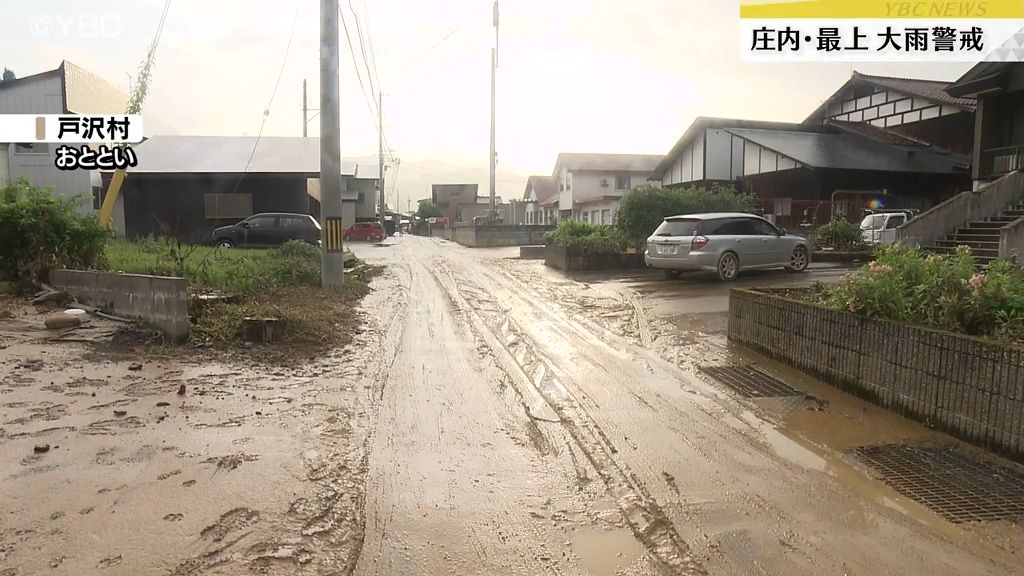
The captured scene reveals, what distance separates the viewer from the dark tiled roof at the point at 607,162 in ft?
159

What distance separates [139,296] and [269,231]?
14.5 m

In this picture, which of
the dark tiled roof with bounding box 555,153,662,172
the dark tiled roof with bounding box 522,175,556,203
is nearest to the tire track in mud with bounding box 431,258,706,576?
the dark tiled roof with bounding box 555,153,662,172

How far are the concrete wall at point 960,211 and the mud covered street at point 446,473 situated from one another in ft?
33.5

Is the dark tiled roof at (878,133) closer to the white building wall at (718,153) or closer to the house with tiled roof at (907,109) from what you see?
the house with tiled roof at (907,109)

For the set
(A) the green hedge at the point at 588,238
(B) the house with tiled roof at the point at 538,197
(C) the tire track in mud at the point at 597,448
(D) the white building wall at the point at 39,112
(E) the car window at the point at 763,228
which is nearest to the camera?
(C) the tire track in mud at the point at 597,448

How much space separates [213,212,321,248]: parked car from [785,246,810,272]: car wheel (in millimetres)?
14293

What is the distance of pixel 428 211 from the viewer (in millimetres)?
93375

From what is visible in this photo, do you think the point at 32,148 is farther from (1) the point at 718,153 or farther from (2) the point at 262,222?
(1) the point at 718,153

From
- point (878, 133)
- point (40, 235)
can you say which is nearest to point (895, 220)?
point (878, 133)

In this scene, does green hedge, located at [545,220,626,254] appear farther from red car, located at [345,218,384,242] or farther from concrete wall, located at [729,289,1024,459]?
red car, located at [345,218,384,242]

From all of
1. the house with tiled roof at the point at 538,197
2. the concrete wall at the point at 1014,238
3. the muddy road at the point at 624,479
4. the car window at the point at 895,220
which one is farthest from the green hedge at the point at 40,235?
the house with tiled roof at the point at 538,197

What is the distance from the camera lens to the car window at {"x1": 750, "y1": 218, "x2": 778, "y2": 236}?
1444cm

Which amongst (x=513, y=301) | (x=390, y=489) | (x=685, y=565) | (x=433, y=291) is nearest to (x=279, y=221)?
(x=433, y=291)

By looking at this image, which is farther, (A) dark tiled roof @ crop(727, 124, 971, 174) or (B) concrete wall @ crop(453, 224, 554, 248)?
(B) concrete wall @ crop(453, 224, 554, 248)
